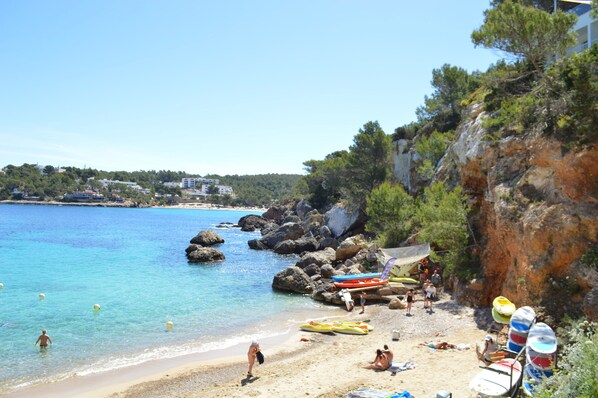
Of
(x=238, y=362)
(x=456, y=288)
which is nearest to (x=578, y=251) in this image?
(x=456, y=288)

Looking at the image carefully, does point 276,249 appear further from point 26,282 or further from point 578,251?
point 578,251

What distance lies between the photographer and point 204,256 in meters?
44.0

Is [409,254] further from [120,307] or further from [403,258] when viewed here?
[120,307]

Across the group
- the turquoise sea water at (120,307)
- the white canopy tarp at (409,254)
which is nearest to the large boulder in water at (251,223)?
the turquoise sea water at (120,307)

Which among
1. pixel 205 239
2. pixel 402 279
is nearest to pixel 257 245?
pixel 205 239

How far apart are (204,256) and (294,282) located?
684 inches

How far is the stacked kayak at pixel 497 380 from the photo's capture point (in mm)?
10094

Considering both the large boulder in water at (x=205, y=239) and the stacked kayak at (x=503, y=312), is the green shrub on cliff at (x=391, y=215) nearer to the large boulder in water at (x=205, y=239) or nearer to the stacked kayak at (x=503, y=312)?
the stacked kayak at (x=503, y=312)

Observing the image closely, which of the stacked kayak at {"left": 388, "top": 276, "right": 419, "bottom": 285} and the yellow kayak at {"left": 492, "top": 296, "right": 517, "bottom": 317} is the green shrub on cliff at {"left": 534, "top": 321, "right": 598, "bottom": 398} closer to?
the yellow kayak at {"left": 492, "top": 296, "right": 517, "bottom": 317}

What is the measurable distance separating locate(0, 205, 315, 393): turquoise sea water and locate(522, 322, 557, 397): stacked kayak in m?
12.3

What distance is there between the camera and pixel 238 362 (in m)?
16.4

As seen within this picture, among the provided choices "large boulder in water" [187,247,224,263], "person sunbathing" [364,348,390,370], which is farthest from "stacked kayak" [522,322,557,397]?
"large boulder in water" [187,247,224,263]

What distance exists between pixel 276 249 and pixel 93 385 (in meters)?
39.0

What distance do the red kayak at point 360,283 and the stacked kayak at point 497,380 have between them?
15.2 meters
